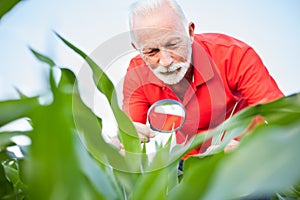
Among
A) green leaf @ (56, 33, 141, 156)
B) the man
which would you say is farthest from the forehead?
green leaf @ (56, 33, 141, 156)

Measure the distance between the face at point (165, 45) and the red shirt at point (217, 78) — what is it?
1.6 inches

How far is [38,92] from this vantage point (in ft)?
0.43

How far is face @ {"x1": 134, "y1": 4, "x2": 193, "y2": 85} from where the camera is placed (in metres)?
1.34

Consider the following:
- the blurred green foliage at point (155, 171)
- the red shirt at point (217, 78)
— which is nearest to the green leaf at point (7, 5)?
the blurred green foliage at point (155, 171)

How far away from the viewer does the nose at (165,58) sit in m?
1.35

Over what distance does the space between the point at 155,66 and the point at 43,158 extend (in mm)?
1288

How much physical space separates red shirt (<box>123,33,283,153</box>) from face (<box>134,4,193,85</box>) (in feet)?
0.13

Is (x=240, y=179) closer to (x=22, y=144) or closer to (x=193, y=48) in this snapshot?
(x=22, y=144)

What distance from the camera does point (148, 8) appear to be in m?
1.45

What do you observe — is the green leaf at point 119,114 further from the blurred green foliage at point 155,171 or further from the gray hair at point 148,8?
the gray hair at point 148,8

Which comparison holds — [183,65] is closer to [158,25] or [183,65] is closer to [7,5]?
[158,25]

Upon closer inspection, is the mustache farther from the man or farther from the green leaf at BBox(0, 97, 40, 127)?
the green leaf at BBox(0, 97, 40, 127)

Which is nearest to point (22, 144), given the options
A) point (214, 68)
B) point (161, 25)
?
point (214, 68)

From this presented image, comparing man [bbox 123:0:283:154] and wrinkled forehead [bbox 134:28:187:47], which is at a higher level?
wrinkled forehead [bbox 134:28:187:47]
